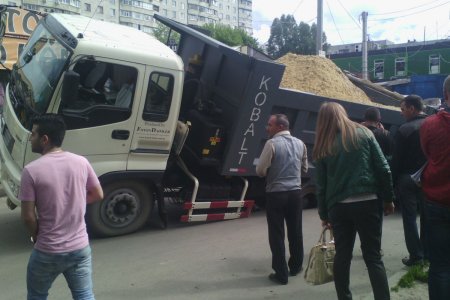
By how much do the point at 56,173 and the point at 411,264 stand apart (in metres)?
3.82

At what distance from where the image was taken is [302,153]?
489cm

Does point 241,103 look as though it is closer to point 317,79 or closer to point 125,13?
point 317,79

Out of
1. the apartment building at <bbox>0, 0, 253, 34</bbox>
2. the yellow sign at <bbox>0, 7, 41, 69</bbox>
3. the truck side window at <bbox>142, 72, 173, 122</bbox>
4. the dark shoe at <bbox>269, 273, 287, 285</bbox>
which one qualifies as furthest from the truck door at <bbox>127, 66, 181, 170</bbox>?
the apartment building at <bbox>0, 0, 253, 34</bbox>

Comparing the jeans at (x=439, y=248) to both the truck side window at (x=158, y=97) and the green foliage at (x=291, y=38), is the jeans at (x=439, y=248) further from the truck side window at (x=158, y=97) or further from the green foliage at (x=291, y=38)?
the green foliage at (x=291, y=38)

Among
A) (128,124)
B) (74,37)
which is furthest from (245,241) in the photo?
(74,37)

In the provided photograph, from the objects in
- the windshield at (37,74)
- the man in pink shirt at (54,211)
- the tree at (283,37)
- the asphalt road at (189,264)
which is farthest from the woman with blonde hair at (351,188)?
the tree at (283,37)

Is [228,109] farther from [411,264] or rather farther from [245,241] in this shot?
[411,264]

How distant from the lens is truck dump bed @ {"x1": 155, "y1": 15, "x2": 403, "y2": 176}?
6316 millimetres

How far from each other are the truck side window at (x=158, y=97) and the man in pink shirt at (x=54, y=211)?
3.02 m

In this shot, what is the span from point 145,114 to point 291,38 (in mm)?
56695

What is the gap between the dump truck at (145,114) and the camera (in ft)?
18.2

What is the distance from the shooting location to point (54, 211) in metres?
2.82

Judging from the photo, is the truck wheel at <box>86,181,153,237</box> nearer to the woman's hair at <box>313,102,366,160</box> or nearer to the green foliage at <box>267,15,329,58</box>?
the woman's hair at <box>313,102,366,160</box>

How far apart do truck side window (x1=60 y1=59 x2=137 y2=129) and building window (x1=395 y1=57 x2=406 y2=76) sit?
43.9 m
